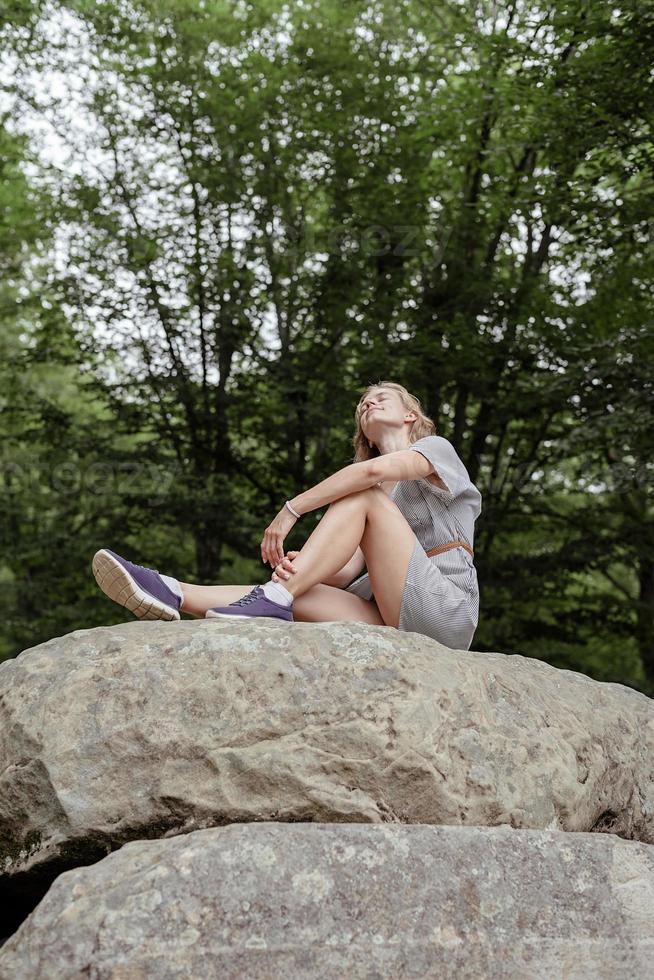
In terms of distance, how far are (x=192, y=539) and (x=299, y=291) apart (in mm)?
3520

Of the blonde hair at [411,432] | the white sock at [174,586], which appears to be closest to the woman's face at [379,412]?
the blonde hair at [411,432]

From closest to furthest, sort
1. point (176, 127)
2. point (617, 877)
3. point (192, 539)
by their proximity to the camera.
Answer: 1. point (617, 877)
2. point (176, 127)
3. point (192, 539)

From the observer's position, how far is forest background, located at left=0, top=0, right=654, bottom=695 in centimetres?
1031

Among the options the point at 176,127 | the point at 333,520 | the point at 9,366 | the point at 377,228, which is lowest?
the point at 333,520

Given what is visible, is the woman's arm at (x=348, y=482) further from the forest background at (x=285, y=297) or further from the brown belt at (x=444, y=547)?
the forest background at (x=285, y=297)

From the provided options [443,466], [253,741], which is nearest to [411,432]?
[443,466]

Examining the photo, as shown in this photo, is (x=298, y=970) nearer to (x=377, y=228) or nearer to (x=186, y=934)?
(x=186, y=934)

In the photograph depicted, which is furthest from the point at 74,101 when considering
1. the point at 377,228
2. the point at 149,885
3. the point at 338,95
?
the point at 149,885

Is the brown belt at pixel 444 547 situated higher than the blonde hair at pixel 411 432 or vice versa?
the blonde hair at pixel 411 432

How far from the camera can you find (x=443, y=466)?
13.5 ft

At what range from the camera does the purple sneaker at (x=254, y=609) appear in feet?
11.9

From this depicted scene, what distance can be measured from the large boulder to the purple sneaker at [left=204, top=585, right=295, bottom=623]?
0.85 feet

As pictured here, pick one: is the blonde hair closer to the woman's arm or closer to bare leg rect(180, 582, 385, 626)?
the woman's arm

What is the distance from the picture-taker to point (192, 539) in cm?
1202
